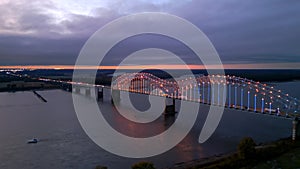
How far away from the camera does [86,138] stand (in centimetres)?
781

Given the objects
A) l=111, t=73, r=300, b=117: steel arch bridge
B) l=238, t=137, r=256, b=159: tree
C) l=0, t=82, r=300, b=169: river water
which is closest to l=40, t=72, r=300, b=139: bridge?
l=111, t=73, r=300, b=117: steel arch bridge

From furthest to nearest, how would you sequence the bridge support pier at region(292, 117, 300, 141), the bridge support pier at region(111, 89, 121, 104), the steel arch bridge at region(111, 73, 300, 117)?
1. the bridge support pier at region(111, 89, 121, 104)
2. the steel arch bridge at region(111, 73, 300, 117)
3. the bridge support pier at region(292, 117, 300, 141)

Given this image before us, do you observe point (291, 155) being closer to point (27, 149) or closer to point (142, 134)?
point (142, 134)

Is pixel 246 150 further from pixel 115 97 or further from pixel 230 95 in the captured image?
pixel 115 97

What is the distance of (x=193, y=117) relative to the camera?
11133mm

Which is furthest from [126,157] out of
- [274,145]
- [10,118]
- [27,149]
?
[10,118]

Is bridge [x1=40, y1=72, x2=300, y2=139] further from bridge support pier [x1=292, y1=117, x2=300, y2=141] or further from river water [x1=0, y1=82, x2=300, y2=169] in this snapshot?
river water [x1=0, y1=82, x2=300, y2=169]

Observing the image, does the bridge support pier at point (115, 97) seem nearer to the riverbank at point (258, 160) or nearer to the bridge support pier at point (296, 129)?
the bridge support pier at point (296, 129)

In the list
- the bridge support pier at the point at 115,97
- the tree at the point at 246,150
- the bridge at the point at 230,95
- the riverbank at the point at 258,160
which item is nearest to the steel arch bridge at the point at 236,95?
the bridge at the point at 230,95

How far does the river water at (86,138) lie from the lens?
6023mm

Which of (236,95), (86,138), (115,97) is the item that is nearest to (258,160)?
(86,138)

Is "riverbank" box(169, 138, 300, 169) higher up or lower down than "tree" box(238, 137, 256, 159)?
lower down

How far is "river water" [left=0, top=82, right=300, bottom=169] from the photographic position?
237 inches

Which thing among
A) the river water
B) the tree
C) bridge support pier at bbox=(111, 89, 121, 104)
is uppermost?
bridge support pier at bbox=(111, 89, 121, 104)
